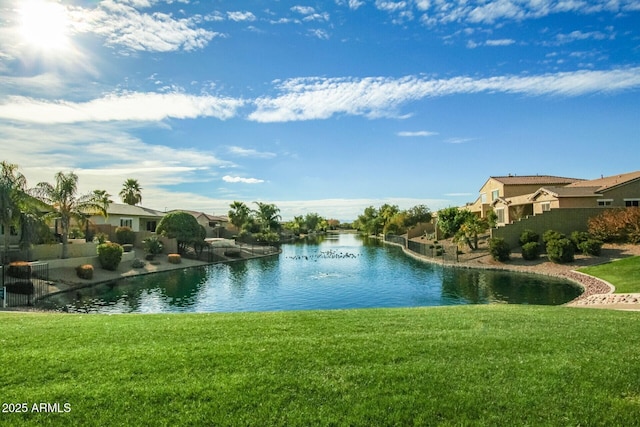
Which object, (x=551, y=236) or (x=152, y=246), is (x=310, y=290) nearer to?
(x=152, y=246)

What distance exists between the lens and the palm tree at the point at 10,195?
24.1 meters

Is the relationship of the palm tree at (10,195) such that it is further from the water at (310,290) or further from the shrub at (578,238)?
the shrub at (578,238)

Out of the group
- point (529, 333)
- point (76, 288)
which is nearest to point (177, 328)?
point (529, 333)

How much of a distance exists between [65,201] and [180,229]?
11756mm

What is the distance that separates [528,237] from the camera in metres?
34.7

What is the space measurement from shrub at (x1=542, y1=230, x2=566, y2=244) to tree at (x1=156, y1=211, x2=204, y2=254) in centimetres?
3275

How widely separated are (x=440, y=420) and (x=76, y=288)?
26318 millimetres

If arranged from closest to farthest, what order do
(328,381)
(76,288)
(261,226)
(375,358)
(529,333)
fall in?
(328,381) < (375,358) < (529,333) < (76,288) < (261,226)

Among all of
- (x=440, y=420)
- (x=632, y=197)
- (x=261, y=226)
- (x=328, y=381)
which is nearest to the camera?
(x=440, y=420)

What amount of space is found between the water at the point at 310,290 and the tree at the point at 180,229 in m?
6.81

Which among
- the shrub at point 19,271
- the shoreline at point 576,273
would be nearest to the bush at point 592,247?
the shoreline at point 576,273

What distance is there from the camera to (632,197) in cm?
3884

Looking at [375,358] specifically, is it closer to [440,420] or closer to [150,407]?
[440,420]

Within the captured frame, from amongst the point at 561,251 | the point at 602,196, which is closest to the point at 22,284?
the point at 561,251
